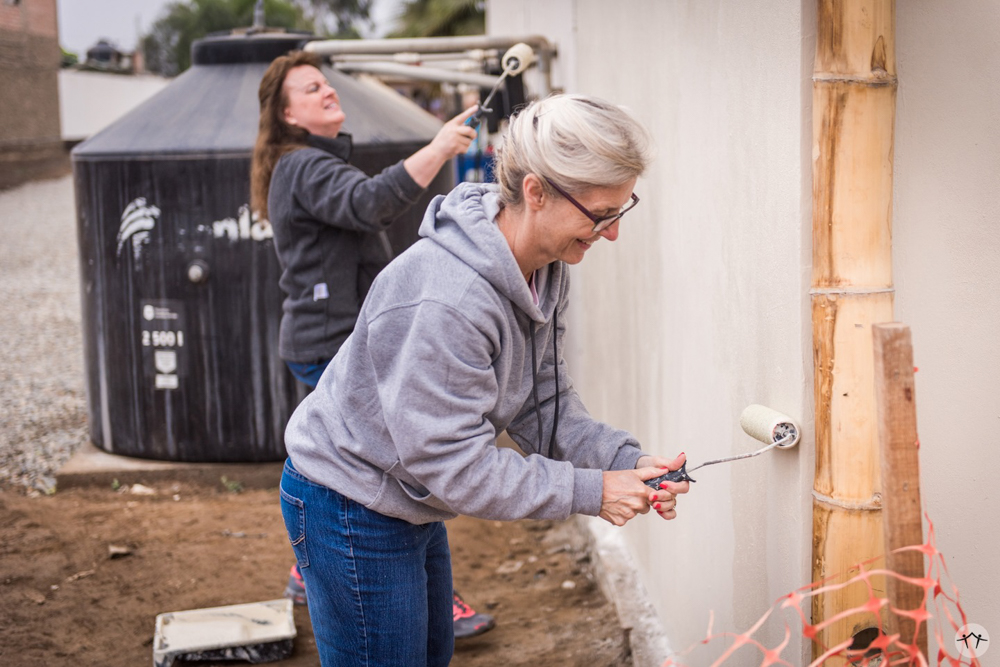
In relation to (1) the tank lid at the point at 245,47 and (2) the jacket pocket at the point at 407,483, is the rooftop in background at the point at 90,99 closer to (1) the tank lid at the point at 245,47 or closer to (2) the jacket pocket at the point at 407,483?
(1) the tank lid at the point at 245,47

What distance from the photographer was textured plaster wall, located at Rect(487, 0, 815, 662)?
2016 millimetres

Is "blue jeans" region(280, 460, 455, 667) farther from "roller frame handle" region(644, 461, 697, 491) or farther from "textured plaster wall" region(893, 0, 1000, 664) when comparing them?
"textured plaster wall" region(893, 0, 1000, 664)

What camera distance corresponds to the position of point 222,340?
5.10 m

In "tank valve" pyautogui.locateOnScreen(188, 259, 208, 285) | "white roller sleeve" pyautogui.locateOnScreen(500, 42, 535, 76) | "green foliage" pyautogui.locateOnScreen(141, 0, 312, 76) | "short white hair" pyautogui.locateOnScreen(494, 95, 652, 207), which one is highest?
"green foliage" pyautogui.locateOnScreen(141, 0, 312, 76)

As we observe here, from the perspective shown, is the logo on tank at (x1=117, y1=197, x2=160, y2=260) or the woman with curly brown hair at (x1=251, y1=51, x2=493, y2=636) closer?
the woman with curly brown hair at (x1=251, y1=51, x2=493, y2=636)

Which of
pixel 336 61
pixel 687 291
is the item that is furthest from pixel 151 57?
pixel 687 291

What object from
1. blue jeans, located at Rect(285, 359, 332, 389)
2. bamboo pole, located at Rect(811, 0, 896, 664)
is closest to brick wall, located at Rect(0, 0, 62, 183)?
blue jeans, located at Rect(285, 359, 332, 389)

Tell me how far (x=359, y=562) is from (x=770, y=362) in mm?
963

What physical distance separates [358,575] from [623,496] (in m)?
0.57

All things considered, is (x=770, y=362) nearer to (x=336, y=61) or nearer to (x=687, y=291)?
(x=687, y=291)

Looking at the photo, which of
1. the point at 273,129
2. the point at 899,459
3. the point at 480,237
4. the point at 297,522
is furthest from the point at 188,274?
the point at 899,459

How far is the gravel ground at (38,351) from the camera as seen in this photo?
5812mm

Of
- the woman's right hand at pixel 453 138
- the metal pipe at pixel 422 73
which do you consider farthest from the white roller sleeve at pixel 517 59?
the metal pipe at pixel 422 73

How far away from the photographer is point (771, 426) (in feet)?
6.57
